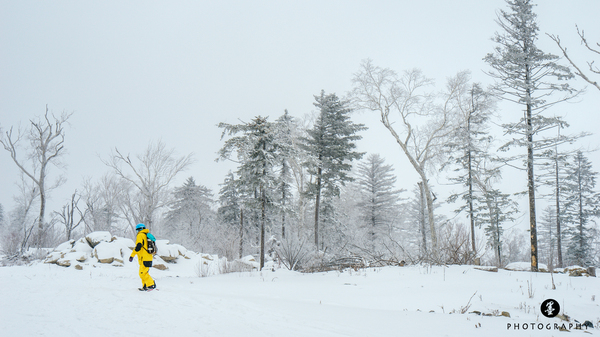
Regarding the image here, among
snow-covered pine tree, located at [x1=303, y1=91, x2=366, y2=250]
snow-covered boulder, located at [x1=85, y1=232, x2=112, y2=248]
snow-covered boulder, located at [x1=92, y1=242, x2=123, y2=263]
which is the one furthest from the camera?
snow-covered pine tree, located at [x1=303, y1=91, x2=366, y2=250]

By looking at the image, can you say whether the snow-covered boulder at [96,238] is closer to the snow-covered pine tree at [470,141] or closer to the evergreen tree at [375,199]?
the evergreen tree at [375,199]

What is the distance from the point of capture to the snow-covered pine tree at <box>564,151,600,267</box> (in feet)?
75.2

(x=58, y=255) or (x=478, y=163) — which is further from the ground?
(x=478, y=163)

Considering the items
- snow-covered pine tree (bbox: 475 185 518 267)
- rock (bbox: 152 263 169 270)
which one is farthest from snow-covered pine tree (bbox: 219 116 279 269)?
snow-covered pine tree (bbox: 475 185 518 267)

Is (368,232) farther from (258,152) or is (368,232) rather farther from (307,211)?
(258,152)

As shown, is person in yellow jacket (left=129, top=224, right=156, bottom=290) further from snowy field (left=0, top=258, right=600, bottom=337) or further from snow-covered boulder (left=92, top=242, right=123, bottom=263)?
snow-covered boulder (left=92, top=242, right=123, bottom=263)

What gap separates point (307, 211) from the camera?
94.3 feet

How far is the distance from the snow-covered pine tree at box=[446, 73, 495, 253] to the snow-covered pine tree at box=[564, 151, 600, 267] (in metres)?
9.04

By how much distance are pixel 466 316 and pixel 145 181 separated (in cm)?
2637

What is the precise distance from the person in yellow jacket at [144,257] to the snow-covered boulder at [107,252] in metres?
9.22

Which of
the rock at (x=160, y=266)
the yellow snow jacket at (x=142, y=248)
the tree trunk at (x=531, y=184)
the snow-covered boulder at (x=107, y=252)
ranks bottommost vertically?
the rock at (x=160, y=266)

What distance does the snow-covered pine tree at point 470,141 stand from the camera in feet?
61.7

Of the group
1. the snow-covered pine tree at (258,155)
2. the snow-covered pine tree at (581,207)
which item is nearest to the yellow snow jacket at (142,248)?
the snow-covered pine tree at (258,155)

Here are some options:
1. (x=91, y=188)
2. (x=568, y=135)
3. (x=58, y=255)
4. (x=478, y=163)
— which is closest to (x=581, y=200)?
(x=478, y=163)
